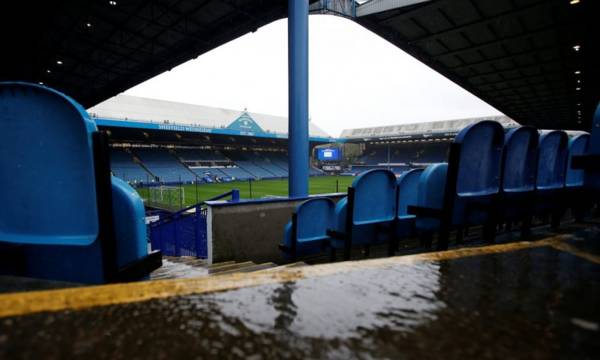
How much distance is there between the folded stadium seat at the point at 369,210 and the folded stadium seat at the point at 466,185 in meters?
0.59

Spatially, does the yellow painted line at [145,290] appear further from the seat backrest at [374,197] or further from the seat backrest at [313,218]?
the seat backrest at [313,218]

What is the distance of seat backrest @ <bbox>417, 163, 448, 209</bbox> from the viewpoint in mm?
2326

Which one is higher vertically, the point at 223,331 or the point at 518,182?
the point at 518,182

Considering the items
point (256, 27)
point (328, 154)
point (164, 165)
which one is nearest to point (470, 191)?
point (256, 27)

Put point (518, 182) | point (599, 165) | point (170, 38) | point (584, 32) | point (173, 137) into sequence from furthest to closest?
point (173, 137) → point (170, 38) → point (584, 32) → point (518, 182) → point (599, 165)

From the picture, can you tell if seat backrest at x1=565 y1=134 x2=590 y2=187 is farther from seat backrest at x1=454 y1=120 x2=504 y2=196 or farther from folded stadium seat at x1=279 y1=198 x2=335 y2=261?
folded stadium seat at x1=279 y1=198 x2=335 y2=261

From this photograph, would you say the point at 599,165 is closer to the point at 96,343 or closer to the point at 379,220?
the point at 379,220

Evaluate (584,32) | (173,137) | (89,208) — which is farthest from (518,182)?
(173,137)

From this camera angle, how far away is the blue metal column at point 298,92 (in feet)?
21.5

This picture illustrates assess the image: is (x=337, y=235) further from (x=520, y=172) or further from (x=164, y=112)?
(x=164, y=112)

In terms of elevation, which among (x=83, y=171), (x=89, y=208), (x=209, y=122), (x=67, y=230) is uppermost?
(x=209, y=122)

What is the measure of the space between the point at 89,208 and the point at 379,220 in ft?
8.51

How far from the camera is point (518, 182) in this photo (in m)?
2.42

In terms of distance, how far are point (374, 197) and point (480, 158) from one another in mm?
1097
